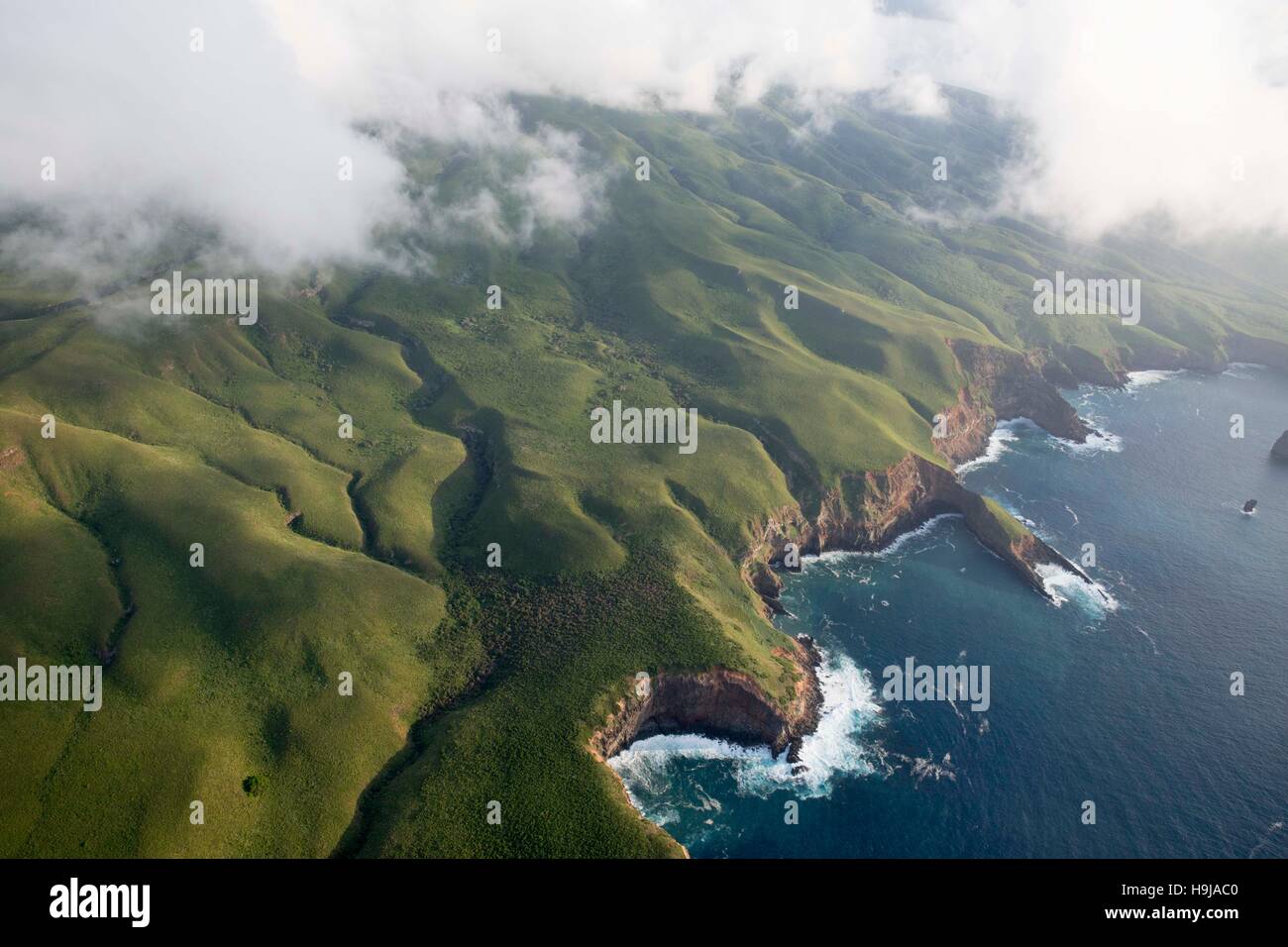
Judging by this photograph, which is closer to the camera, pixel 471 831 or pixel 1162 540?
pixel 471 831

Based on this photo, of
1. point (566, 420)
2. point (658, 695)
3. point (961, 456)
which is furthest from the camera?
point (961, 456)

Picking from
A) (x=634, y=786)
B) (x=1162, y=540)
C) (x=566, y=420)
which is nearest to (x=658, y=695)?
(x=634, y=786)

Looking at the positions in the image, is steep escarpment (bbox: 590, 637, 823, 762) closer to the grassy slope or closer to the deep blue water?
the deep blue water

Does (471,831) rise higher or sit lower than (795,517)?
lower

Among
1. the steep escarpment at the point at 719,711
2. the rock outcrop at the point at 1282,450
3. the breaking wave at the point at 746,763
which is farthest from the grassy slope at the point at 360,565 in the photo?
the rock outcrop at the point at 1282,450

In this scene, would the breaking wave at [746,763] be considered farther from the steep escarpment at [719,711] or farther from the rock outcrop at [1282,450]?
the rock outcrop at [1282,450]
